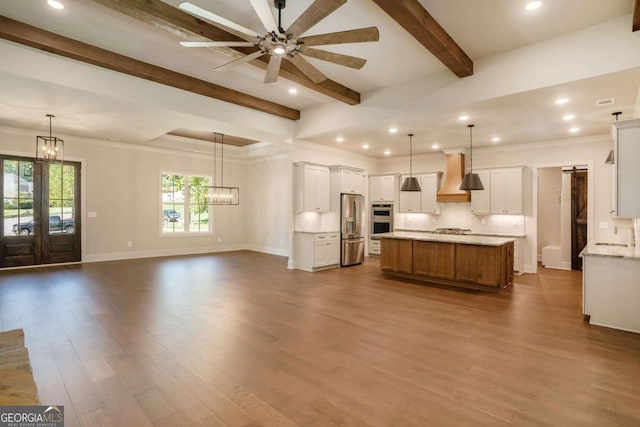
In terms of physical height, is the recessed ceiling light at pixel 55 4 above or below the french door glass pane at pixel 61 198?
above

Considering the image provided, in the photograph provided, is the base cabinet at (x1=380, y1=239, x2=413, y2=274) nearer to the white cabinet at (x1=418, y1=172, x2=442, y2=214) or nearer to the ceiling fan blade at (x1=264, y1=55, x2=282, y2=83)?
the white cabinet at (x1=418, y1=172, x2=442, y2=214)

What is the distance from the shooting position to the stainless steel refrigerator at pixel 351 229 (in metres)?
7.75

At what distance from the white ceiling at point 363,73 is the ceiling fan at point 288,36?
20.2 inches

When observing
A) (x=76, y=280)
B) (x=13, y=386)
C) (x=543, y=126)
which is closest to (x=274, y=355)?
(x=13, y=386)

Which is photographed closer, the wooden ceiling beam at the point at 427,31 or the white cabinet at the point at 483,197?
the wooden ceiling beam at the point at 427,31

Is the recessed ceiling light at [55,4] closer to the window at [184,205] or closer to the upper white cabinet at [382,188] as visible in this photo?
the window at [184,205]

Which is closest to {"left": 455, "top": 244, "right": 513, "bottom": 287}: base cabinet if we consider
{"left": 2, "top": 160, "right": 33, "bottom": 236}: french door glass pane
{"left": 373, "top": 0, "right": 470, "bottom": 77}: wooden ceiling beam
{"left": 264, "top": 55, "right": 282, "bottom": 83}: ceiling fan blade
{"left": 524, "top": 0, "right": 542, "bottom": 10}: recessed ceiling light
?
{"left": 373, "top": 0, "right": 470, "bottom": 77}: wooden ceiling beam

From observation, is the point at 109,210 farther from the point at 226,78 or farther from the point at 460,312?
the point at 460,312

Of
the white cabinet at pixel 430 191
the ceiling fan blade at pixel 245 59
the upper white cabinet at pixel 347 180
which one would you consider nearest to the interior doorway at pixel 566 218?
the white cabinet at pixel 430 191

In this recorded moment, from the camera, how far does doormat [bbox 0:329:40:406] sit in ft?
3.96

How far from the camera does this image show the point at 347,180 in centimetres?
806

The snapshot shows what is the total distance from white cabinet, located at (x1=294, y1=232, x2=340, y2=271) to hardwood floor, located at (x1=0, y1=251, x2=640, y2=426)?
5.71 feet

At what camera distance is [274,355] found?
301 centimetres

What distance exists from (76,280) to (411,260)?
642 centimetres
